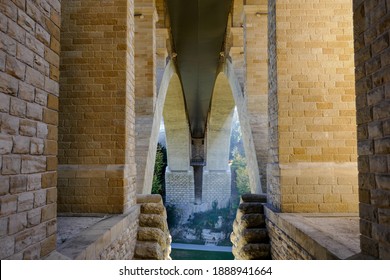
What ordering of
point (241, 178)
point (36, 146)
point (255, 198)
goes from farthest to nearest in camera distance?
point (241, 178) < point (255, 198) < point (36, 146)

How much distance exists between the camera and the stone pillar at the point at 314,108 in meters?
4.30

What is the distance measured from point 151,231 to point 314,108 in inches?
124

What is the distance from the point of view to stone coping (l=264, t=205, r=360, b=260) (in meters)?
2.58

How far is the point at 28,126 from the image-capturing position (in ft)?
6.90

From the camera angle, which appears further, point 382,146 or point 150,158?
point 150,158

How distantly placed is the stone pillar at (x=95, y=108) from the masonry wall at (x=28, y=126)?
189 cm

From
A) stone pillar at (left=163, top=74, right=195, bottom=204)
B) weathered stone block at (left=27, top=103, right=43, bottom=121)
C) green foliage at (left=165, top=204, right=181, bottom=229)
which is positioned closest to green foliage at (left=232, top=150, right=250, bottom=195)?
stone pillar at (left=163, top=74, right=195, bottom=204)

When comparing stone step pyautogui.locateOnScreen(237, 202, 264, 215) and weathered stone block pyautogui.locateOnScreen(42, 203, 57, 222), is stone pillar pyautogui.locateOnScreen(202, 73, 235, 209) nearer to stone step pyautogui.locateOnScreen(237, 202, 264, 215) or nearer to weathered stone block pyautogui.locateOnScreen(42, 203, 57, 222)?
stone step pyautogui.locateOnScreen(237, 202, 264, 215)

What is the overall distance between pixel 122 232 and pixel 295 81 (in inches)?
130

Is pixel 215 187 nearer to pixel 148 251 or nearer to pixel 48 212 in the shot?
pixel 148 251

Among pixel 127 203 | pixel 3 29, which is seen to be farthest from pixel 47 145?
pixel 127 203

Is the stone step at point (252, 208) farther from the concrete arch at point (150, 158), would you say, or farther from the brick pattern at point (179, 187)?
the brick pattern at point (179, 187)

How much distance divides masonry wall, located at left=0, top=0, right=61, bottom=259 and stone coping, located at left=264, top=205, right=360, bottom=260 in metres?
2.33

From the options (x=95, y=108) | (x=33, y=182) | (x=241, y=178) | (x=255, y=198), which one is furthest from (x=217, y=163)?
(x=33, y=182)
